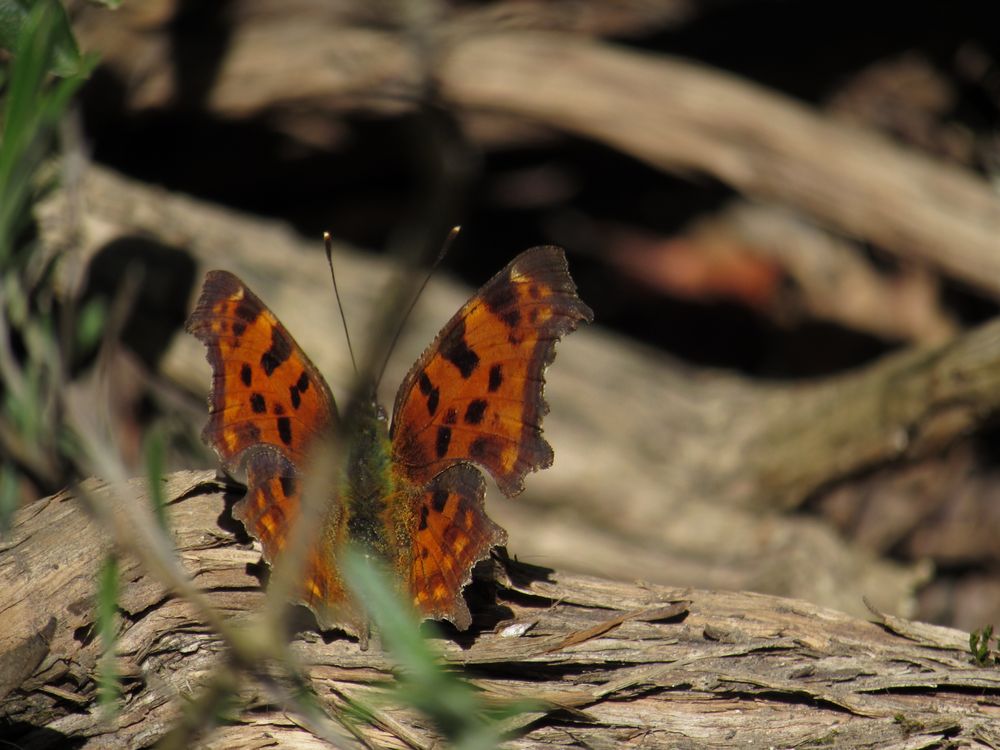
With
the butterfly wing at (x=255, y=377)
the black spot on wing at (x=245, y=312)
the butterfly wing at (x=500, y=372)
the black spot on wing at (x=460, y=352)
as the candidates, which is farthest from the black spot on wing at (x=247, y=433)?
the black spot on wing at (x=460, y=352)

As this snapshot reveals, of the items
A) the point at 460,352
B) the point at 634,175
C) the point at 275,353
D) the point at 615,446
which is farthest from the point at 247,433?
the point at 634,175

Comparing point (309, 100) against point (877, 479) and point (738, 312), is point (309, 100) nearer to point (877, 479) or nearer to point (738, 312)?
point (738, 312)

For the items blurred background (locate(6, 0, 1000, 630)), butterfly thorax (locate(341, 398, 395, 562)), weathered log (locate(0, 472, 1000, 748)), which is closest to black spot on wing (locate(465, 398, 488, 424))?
butterfly thorax (locate(341, 398, 395, 562))

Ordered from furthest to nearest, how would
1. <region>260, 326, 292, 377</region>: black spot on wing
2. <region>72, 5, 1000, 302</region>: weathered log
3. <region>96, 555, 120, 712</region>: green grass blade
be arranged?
<region>72, 5, 1000, 302</region>: weathered log, <region>260, 326, 292, 377</region>: black spot on wing, <region>96, 555, 120, 712</region>: green grass blade

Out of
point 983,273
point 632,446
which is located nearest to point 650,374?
point 632,446

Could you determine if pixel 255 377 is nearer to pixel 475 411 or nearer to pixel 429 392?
pixel 429 392

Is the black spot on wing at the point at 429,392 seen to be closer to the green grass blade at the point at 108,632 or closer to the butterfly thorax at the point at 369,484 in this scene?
the butterfly thorax at the point at 369,484

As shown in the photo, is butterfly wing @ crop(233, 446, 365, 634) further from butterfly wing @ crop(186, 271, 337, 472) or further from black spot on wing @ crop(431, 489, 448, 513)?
black spot on wing @ crop(431, 489, 448, 513)
